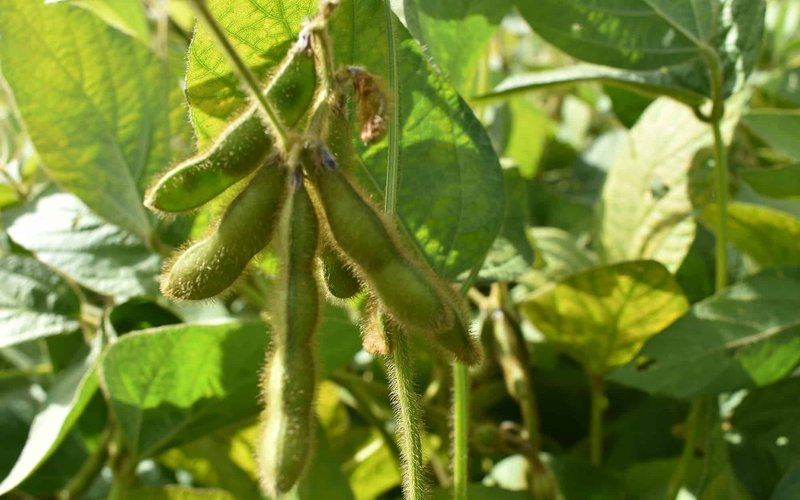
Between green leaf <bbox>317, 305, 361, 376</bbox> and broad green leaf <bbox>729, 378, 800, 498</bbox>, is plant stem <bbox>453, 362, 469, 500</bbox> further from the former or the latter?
broad green leaf <bbox>729, 378, 800, 498</bbox>

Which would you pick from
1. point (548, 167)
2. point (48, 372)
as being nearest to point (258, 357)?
point (48, 372)

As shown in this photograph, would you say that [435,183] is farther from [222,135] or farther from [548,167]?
[548,167]

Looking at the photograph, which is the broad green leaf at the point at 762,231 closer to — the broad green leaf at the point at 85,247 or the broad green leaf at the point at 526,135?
the broad green leaf at the point at 526,135

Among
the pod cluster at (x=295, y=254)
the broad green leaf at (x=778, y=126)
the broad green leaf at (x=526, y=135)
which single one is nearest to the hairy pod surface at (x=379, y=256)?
the pod cluster at (x=295, y=254)

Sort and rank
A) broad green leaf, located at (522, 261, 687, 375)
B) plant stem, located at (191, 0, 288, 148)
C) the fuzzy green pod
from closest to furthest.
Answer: plant stem, located at (191, 0, 288, 148), the fuzzy green pod, broad green leaf, located at (522, 261, 687, 375)

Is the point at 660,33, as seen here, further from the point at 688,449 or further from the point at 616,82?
the point at 688,449

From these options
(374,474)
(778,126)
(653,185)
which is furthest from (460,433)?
(778,126)

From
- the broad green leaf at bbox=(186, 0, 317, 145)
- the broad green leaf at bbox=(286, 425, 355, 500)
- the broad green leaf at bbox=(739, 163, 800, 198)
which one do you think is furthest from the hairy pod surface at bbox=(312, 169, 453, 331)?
the broad green leaf at bbox=(739, 163, 800, 198)

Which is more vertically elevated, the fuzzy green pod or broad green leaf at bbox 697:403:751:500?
the fuzzy green pod
